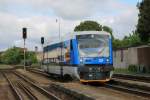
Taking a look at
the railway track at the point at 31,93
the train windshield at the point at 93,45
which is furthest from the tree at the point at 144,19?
the train windshield at the point at 93,45

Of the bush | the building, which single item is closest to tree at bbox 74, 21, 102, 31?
the building

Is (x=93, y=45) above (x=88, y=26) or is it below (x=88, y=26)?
below

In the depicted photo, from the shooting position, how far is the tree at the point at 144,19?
48.1 meters

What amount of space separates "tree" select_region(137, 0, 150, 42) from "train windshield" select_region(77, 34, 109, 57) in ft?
60.2

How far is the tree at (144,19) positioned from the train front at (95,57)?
717 inches

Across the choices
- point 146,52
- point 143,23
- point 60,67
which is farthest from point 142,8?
point 60,67

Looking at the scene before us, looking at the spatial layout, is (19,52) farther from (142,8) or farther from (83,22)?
(142,8)

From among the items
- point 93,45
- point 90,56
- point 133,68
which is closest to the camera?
point 90,56

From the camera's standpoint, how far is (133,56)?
56.6m

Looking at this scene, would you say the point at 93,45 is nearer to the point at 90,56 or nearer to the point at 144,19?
the point at 90,56

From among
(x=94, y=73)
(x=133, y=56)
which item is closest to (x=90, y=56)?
(x=94, y=73)

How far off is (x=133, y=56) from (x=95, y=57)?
27038mm

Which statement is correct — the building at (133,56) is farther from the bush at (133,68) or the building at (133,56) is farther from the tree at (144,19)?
the tree at (144,19)

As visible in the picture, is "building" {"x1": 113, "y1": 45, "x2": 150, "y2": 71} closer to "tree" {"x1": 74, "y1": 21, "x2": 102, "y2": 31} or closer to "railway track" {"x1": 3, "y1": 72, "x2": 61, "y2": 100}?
"railway track" {"x1": 3, "y1": 72, "x2": 61, "y2": 100}
